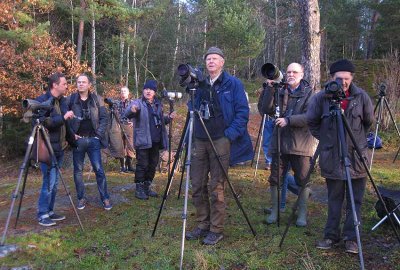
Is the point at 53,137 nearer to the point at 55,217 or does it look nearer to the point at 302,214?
the point at 55,217

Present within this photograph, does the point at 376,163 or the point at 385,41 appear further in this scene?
the point at 385,41

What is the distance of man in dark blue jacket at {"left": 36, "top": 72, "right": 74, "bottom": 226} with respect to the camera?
4.97 meters

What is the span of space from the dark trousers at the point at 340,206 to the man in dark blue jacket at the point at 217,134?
98cm

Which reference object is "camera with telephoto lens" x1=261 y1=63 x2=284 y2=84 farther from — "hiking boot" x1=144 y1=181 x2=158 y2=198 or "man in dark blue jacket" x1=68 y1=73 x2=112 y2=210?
"hiking boot" x1=144 y1=181 x2=158 y2=198

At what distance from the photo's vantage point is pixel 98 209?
582cm

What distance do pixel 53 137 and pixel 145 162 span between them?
172cm

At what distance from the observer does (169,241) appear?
14.7ft

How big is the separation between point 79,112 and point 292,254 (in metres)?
3.45

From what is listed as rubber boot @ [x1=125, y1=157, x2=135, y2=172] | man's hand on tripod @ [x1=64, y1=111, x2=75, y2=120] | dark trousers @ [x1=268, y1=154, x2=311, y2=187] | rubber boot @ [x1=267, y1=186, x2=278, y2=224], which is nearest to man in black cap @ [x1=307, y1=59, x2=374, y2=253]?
dark trousers @ [x1=268, y1=154, x2=311, y2=187]

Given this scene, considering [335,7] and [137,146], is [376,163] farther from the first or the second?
[335,7]

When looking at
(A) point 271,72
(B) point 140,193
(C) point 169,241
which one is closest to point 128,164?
(B) point 140,193

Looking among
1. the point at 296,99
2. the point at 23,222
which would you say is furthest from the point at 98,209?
the point at 296,99

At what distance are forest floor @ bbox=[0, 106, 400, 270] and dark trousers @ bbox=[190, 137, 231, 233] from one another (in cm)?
31

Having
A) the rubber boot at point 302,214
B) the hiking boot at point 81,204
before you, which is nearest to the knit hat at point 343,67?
the rubber boot at point 302,214
